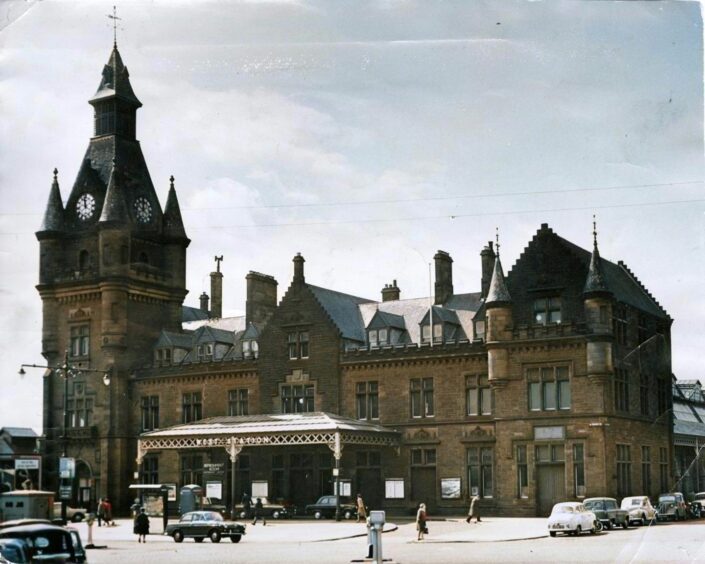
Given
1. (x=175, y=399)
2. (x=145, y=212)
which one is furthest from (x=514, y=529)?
(x=145, y=212)

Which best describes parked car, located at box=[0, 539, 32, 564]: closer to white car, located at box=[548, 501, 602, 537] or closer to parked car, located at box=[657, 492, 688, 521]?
white car, located at box=[548, 501, 602, 537]

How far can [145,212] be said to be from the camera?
58.8 m

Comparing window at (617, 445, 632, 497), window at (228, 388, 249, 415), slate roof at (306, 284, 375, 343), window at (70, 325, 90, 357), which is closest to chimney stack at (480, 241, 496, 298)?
slate roof at (306, 284, 375, 343)

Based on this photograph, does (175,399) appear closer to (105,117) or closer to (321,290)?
(321,290)

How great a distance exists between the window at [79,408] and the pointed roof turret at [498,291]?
885 inches

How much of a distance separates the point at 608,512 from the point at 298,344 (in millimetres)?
19559

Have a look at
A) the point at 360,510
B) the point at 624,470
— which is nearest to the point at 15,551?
the point at 360,510

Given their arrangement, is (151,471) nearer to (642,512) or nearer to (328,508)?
(328,508)

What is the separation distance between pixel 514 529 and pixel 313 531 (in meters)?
6.94

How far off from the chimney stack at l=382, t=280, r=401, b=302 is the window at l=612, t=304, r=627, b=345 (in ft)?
→ 52.1

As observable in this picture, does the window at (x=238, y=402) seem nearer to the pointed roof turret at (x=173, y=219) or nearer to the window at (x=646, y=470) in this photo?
the pointed roof turret at (x=173, y=219)

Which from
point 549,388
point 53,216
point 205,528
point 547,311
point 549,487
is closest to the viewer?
point 205,528

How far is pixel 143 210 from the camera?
5866 cm

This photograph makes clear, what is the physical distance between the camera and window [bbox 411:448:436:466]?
163 feet
